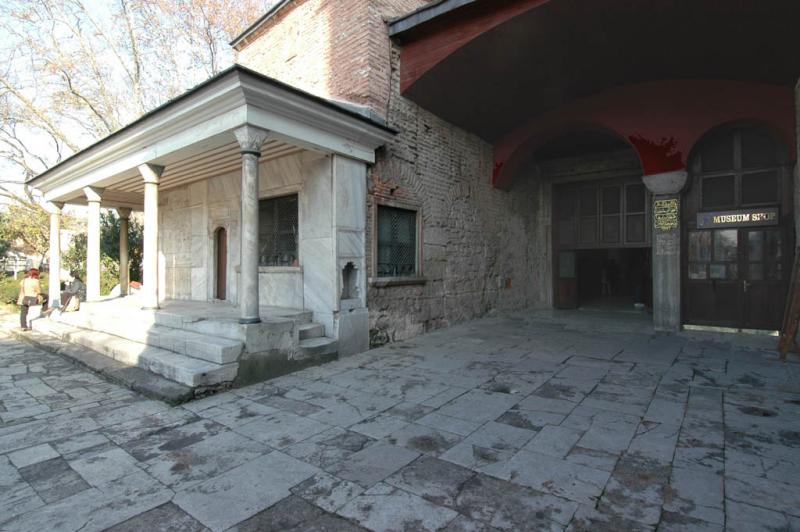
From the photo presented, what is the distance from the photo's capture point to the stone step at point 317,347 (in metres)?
5.71

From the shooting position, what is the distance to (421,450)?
316 cm

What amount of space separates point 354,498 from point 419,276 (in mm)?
5514

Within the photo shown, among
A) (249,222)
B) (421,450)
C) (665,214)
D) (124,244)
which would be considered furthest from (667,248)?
(124,244)

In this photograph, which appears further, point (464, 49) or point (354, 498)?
point (464, 49)

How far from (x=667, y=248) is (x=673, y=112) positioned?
2.55m

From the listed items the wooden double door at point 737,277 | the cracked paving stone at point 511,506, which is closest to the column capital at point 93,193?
the cracked paving stone at point 511,506

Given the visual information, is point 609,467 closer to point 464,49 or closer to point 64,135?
point 464,49

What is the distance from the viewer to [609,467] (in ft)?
9.37

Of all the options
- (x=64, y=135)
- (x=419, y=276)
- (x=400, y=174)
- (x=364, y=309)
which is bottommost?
(x=364, y=309)

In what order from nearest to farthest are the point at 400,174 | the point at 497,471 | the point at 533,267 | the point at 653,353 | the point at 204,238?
1. the point at 497,471
2. the point at 653,353
3. the point at 400,174
4. the point at 204,238
5. the point at 533,267

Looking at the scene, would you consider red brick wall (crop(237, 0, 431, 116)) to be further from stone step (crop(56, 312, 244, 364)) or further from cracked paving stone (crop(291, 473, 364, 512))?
cracked paving stone (crop(291, 473, 364, 512))

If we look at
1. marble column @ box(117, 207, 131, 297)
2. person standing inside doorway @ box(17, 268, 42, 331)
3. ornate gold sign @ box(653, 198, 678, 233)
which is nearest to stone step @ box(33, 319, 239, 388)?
person standing inside doorway @ box(17, 268, 42, 331)

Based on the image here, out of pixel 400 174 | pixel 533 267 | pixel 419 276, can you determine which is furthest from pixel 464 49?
pixel 533 267

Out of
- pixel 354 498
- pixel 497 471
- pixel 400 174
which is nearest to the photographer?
pixel 354 498
